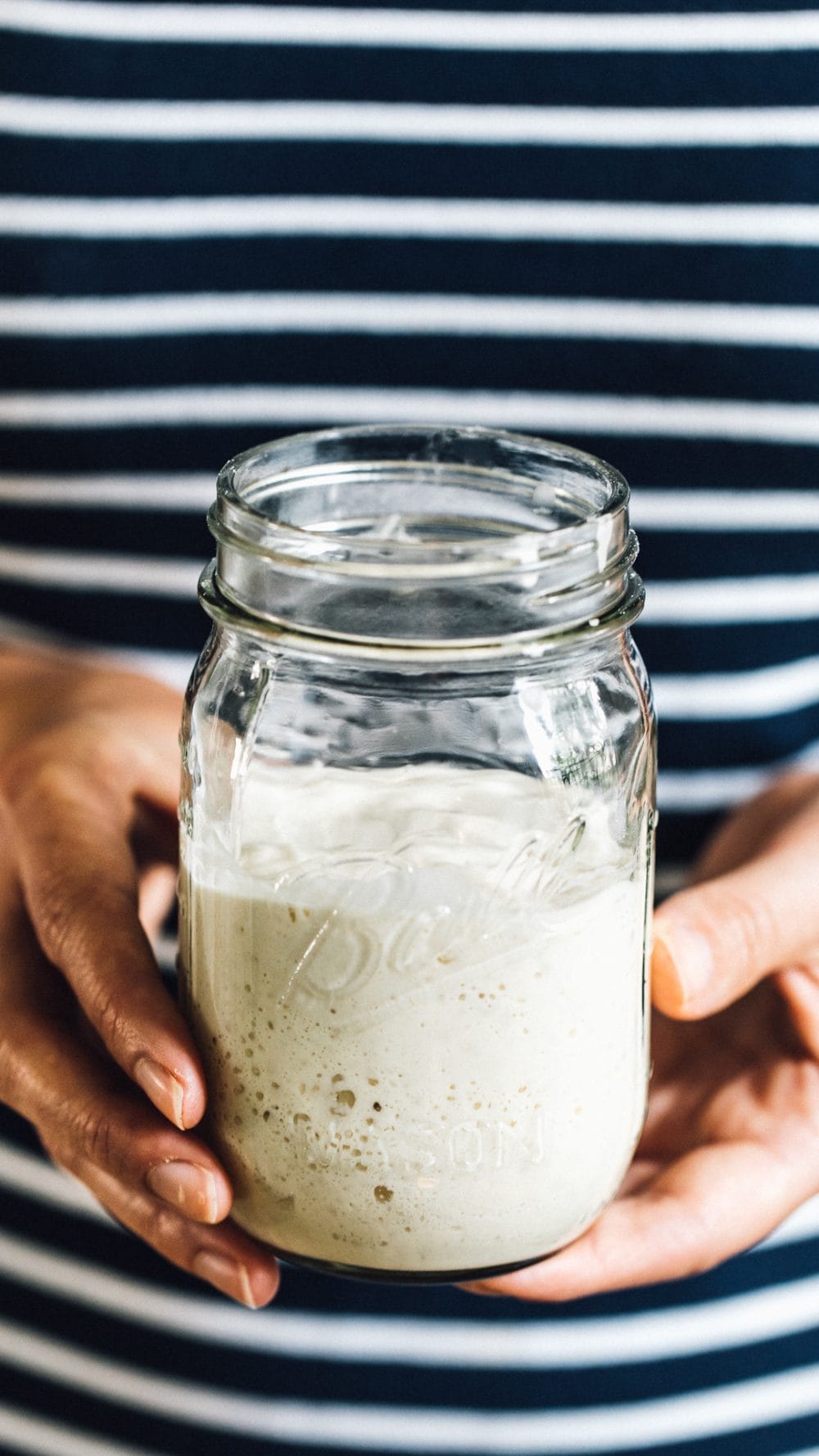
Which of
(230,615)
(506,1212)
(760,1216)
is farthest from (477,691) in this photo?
(760,1216)

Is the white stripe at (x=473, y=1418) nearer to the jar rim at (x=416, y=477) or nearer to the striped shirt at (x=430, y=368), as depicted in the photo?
the striped shirt at (x=430, y=368)

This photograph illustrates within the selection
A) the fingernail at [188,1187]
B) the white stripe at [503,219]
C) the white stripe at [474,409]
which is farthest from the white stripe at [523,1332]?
the white stripe at [503,219]

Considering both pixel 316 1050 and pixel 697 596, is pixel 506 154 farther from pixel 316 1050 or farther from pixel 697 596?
pixel 316 1050

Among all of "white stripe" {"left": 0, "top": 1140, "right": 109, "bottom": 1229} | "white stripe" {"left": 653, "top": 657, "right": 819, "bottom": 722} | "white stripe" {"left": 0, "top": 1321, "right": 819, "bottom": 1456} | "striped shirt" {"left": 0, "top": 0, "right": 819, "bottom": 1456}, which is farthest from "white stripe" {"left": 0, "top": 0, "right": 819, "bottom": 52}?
"white stripe" {"left": 0, "top": 1321, "right": 819, "bottom": 1456}

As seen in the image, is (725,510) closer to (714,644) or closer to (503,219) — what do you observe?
(714,644)

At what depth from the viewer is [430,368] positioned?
35.8 inches

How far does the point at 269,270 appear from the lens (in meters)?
0.90

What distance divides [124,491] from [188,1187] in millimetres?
510

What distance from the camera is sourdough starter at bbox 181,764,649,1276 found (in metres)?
0.54

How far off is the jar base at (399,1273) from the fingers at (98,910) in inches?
3.4

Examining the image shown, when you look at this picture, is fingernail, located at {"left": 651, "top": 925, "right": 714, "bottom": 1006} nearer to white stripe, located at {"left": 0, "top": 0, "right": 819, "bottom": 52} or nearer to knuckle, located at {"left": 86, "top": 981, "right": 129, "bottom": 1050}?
knuckle, located at {"left": 86, "top": 981, "right": 129, "bottom": 1050}

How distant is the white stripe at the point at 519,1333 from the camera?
931 millimetres

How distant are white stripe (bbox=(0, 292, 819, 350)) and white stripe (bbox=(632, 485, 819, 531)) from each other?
98 millimetres

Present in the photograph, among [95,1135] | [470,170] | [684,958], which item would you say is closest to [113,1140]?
[95,1135]
